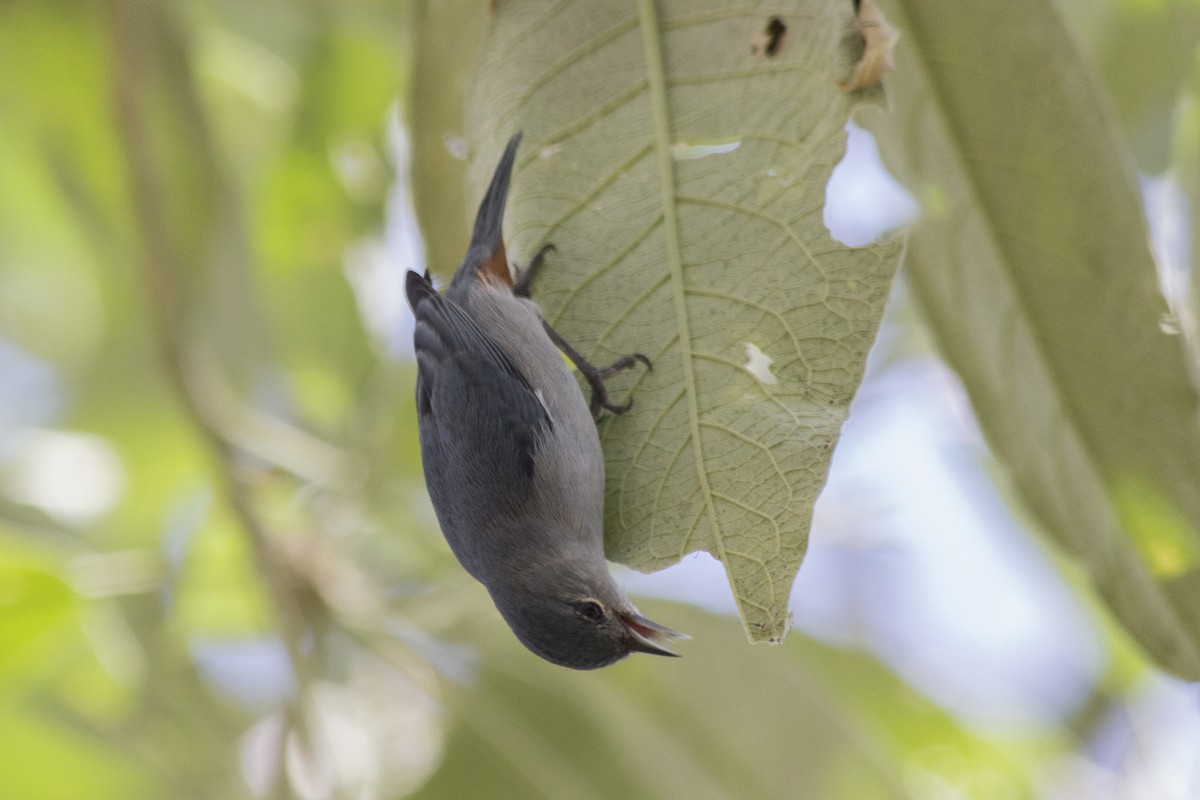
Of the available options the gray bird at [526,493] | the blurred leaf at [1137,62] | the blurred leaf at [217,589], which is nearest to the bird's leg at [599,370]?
the gray bird at [526,493]

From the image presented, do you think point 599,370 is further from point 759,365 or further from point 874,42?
point 874,42

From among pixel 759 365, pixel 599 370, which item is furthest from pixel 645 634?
pixel 759 365

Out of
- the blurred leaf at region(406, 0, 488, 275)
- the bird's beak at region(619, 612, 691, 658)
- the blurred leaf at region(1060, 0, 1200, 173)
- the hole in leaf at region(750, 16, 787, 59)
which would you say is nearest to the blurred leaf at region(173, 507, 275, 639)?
the bird's beak at region(619, 612, 691, 658)

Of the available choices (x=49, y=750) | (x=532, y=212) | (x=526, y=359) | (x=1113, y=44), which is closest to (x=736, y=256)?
(x=532, y=212)

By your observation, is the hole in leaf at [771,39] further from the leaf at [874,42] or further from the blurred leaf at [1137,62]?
the blurred leaf at [1137,62]

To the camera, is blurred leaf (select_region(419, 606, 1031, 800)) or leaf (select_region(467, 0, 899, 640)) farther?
blurred leaf (select_region(419, 606, 1031, 800))

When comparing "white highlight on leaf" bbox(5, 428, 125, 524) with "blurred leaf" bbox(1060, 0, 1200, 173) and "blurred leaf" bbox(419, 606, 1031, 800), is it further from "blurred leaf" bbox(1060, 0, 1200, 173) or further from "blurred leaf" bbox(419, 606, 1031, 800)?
"blurred leaf" bbox(1060, 0, 1200, 173)
